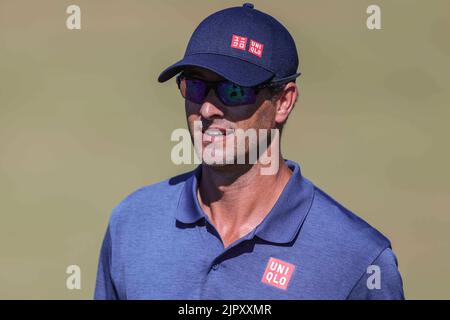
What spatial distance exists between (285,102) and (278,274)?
0.83 metres

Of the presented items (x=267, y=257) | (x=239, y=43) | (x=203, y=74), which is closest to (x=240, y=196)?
(x=267, y=257)

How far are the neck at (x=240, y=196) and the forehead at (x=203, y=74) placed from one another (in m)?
0.40

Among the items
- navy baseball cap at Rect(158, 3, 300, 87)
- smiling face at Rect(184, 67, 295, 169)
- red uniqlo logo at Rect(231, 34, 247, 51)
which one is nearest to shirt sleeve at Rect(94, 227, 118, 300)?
smiling face at Rect(184, 67, 295, 169)

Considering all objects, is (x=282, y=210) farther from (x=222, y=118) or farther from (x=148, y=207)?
(x=148, y=207)

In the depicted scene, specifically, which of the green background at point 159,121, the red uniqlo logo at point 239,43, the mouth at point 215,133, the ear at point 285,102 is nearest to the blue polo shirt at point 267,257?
the ear at point 285,102

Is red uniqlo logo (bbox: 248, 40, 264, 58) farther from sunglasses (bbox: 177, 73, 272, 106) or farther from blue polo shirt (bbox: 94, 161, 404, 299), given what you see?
blue polo shirt (bbox: 94, 161, 404, 299)

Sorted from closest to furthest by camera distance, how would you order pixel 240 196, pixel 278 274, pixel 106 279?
pixel 278 274, pixel 240 196, pixel 106 279

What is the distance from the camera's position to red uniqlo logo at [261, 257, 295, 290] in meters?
4.73

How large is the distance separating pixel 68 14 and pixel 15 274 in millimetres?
4231

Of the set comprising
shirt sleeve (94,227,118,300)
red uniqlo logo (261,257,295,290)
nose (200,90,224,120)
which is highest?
nose (200,90,224,120)

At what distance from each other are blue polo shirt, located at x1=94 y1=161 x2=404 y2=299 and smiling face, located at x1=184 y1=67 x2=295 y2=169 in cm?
33

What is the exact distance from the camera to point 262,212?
5008 mm

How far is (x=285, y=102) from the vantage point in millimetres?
5051
